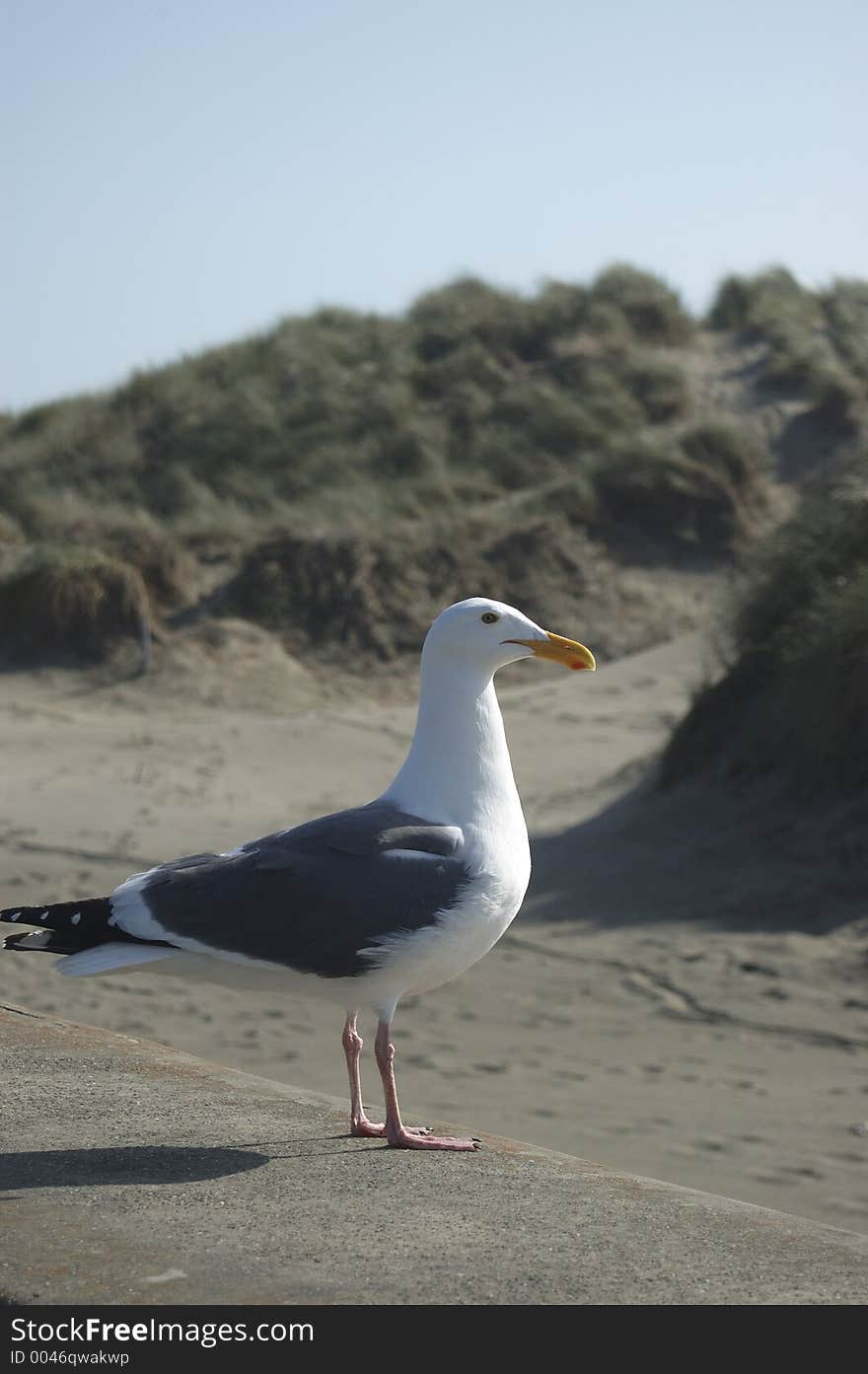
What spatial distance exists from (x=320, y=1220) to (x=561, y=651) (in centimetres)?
160

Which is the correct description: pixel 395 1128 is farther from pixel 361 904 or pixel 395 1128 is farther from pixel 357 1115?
pixel 361 904

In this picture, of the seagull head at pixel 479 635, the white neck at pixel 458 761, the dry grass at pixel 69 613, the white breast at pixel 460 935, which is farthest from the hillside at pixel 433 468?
the white breast at pixel 460 935

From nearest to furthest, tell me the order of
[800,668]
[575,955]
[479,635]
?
[479,635] < [575,955] < [800,668]

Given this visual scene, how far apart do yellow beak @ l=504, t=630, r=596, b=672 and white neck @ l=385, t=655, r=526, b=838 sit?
6.5 inches

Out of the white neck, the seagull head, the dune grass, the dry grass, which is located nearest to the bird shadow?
the white neck

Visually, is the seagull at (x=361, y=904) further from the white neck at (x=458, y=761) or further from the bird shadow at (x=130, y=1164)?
the bird shadow at (x=130, y=1164)

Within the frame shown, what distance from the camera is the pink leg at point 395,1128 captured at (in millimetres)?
3840

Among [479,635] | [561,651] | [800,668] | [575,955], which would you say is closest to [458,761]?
[479,635]

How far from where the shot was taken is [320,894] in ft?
12.4

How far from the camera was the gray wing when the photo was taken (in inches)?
146

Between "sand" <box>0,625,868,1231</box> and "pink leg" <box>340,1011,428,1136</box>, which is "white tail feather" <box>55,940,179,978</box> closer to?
"pink leg" <box>340,1011,428,1136</box>

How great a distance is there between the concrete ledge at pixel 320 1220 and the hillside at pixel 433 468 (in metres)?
10.1

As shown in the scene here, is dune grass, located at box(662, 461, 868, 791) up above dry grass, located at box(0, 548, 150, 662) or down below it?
below
